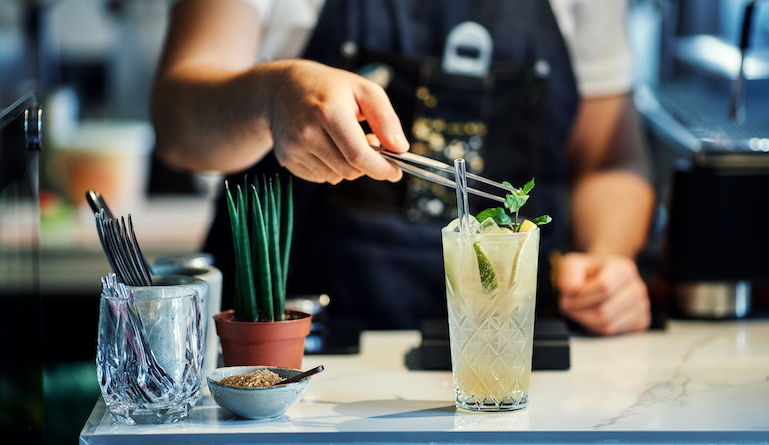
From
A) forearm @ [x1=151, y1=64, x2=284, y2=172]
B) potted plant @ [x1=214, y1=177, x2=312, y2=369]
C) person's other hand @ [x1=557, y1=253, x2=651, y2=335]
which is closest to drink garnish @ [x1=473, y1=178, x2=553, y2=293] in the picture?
potted plant @ [x1=214, y1=177, x2=312, y2=369]

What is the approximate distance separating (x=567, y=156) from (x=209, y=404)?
1.27 metres

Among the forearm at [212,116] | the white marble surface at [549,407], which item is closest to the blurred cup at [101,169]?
the forearm at [212,116]

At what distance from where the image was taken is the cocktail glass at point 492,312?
2.89 ft

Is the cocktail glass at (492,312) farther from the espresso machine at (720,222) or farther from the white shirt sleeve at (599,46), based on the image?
the white shirt sleeve at (599,46)

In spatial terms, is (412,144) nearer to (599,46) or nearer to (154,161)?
(599,46)

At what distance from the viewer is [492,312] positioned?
0.90 meters

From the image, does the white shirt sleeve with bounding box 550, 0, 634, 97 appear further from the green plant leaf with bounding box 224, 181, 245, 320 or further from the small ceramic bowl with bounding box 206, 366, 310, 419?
the small ceramic bowl with bounding box 206, 366, 310, 419

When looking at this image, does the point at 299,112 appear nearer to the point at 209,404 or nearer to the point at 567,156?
the point at 209,404

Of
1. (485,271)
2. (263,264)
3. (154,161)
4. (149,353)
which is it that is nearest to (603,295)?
(485,271)

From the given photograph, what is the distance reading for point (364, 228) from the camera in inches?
64.8

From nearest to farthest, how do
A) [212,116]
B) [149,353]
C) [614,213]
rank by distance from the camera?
1. [149,353]
2. [212,116]
3. [614,213]

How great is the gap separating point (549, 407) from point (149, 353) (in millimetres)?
479

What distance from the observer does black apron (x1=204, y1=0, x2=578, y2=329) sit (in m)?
1.64

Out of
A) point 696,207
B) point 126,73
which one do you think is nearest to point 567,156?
point 696,207
